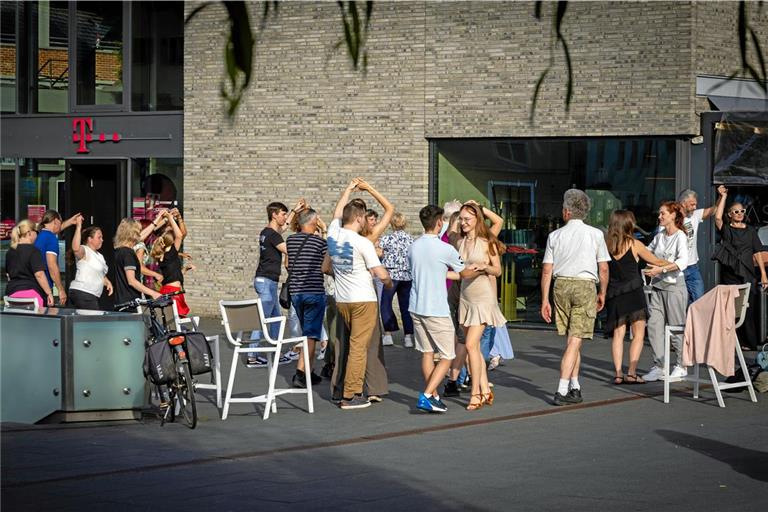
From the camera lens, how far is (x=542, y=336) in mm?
18266

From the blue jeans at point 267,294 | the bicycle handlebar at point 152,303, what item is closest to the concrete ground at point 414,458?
the bicycle handlebar at point 152,303

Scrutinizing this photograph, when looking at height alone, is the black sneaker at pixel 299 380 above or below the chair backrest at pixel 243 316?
below

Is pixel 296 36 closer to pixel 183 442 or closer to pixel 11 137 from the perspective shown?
pixel 11 137

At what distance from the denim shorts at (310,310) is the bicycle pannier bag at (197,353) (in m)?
2.14

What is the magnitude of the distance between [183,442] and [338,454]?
4.50 ft

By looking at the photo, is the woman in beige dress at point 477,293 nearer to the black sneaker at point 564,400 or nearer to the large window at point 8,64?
the black sneaker at point 564,400

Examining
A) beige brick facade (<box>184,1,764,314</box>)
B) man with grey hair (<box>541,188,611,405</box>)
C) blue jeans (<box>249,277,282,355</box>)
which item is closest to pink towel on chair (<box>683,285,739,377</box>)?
man with grey hair (<box>541,188,611,405</box>)

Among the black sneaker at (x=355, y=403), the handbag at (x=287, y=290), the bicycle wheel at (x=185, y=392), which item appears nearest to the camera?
→ the bicycle wheel at (x=185, y=392)

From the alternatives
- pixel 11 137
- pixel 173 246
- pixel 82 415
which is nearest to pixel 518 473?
pixel 82 415

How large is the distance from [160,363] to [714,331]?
4.98 metres

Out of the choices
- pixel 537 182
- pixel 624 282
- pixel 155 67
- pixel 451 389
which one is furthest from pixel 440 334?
pixel 155 67

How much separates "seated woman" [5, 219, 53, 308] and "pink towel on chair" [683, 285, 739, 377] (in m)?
7.01

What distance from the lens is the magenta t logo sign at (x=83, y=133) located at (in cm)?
2273

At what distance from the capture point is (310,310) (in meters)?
12.5
